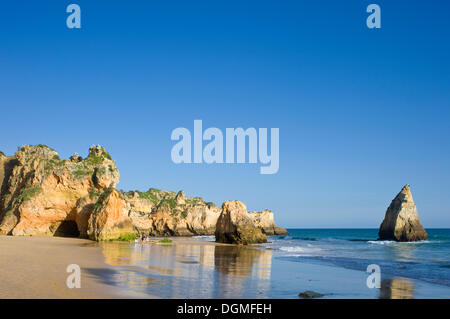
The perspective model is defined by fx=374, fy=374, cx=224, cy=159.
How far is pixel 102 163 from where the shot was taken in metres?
49.7

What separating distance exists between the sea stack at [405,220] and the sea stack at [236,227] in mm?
35079

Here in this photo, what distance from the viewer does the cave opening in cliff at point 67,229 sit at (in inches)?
1885

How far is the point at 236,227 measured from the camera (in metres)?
49.4

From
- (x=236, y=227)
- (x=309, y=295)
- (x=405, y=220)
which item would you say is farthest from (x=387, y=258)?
(x=405, y=220)

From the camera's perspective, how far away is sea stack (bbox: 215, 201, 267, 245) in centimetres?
4931

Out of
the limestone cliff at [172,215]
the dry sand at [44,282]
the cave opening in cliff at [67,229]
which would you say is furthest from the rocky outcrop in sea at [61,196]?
A: the limestone cliff at [172,215]

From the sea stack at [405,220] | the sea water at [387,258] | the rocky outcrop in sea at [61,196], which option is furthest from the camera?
the sea stack at [405,220]

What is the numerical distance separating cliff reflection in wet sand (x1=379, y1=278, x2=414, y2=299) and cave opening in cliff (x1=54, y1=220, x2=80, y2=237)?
41115mm

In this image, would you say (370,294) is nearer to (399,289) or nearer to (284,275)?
(399,289)

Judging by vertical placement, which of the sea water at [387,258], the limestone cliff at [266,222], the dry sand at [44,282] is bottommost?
the limestone cliff at [266,222]

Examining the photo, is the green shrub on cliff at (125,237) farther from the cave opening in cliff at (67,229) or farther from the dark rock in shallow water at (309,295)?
the dark rock in shallow water at (309,295)

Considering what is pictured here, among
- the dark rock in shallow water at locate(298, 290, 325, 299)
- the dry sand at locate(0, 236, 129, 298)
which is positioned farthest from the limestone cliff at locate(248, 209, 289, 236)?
the dark rock in shallow water at locate(298, 290, 325, 299)

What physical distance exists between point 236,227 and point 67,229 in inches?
872

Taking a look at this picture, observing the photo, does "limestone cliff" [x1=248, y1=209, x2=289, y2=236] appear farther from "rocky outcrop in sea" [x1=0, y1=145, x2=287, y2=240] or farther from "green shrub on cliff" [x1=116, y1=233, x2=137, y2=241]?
"green shrub on cliff" [x1=116, y1=233, x2=137, y2=241]
